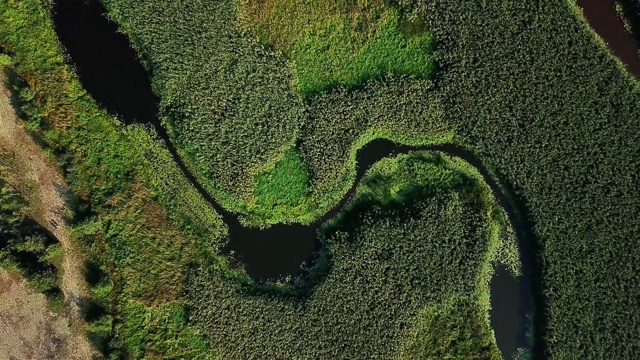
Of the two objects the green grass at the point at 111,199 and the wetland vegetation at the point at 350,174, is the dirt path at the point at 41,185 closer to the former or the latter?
the green grass at the point at 111,199

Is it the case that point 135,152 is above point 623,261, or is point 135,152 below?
above

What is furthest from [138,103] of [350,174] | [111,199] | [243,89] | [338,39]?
[350,174]

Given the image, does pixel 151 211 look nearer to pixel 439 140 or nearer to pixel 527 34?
pixel 439 140

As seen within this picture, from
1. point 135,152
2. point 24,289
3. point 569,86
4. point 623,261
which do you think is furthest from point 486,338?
point 24,289

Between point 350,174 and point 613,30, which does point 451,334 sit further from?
point 613,30

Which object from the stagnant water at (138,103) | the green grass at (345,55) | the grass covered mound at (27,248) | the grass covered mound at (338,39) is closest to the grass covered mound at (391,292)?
the stagnant water at (138,103)

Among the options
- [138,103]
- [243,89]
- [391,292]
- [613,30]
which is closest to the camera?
[613,30]
